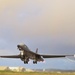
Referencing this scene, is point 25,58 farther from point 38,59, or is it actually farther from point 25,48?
point 38,59

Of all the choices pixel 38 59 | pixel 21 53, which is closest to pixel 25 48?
pixel 21 53

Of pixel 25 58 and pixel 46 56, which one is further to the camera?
pixel 46 56

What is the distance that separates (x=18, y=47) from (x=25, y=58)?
3591 mm

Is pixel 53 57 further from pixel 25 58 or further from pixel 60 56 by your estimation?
pixel 25 58

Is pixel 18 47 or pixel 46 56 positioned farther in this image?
pixel 46 56

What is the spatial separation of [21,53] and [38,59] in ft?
33.8

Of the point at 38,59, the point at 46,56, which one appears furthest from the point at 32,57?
the point at 46,56

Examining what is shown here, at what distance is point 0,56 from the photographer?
94312 millimetres

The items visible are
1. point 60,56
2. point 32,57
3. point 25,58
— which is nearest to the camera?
point 25,58

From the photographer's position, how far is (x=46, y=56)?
9369 cm

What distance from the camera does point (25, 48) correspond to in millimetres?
79812

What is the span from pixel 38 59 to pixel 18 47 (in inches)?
438

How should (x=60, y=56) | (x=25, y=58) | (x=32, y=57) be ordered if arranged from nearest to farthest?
(x=25, y=58) → (x=32, y=57) → (x=60, y=56)

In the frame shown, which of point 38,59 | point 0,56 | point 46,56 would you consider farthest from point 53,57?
point 0,56
